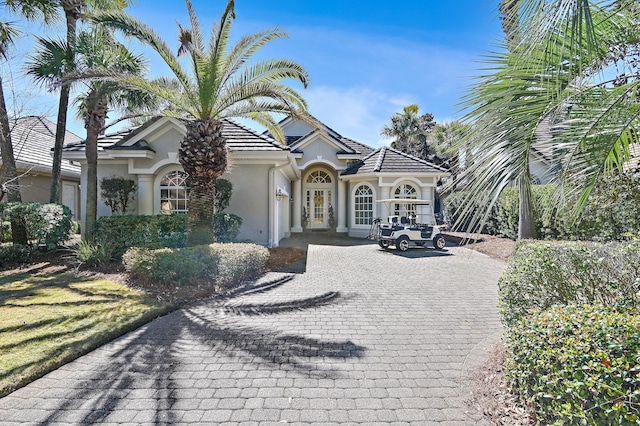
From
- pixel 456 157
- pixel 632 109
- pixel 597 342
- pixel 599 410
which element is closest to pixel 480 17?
pixel 456 157

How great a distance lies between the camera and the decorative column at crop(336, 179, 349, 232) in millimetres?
21031

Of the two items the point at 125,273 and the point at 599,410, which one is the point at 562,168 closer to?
the point at 599,410

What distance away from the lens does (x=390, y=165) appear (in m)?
19.0

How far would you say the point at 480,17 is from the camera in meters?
2.72

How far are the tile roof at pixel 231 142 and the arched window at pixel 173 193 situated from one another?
143 centimetres

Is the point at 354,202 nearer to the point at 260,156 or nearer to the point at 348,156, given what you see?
the point at 348,156

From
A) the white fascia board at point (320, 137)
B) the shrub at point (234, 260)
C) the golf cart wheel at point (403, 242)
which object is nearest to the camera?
the shrub at point (234, 260)

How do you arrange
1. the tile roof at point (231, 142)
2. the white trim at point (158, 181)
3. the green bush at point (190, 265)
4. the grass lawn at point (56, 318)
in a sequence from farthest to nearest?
1. the white trim at point (158, 181)
2. the tile roof at point (231, 142)
3. the green bush at point (190, 265)
4. the grass lawn at point (56, 318)

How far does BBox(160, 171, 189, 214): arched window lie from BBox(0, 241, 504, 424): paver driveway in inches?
310

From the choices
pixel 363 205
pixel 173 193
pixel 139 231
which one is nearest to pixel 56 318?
pixel 139 231

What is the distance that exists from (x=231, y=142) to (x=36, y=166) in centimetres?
1046

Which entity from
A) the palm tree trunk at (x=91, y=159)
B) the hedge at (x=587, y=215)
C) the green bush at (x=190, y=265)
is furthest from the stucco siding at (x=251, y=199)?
the hedge at (x=587, y=215)

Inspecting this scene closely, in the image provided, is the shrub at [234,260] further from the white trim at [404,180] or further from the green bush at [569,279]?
the white trim at [404,180]

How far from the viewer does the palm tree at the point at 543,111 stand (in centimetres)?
337
